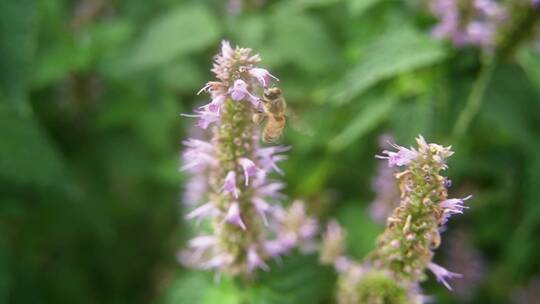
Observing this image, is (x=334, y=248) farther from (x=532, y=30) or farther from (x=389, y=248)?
(x=532, y=30)

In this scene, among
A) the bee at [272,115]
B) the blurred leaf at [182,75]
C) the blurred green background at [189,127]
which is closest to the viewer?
the bee at [272,115]

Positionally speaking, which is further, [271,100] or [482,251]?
[482,251]

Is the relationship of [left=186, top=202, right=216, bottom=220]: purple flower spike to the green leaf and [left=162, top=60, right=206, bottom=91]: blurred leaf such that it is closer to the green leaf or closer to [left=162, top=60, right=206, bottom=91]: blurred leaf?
the green leaf

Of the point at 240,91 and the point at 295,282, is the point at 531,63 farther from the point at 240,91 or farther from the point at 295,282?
the point at 240,91

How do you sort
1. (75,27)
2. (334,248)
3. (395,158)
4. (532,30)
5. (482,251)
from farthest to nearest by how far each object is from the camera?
(75,27), (482,251), (532,30), (334,248), (395,158)

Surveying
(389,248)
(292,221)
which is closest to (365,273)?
(389,248)

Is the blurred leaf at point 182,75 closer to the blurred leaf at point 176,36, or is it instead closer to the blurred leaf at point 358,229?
the blurred leaf at point 176,36

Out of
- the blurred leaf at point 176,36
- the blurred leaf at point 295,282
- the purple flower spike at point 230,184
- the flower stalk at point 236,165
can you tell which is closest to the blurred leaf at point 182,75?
the blurred leaf at point 176,36

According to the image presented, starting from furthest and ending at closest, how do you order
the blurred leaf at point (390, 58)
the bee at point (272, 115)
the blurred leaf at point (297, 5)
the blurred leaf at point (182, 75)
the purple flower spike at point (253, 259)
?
the blurred leaf at point (182, 75) → the blurred leaf at point (297, 5) → the blurred leaf at point (390, 58) → the purple flower spike at point (253, 259) → the bee at point (272, 115)
